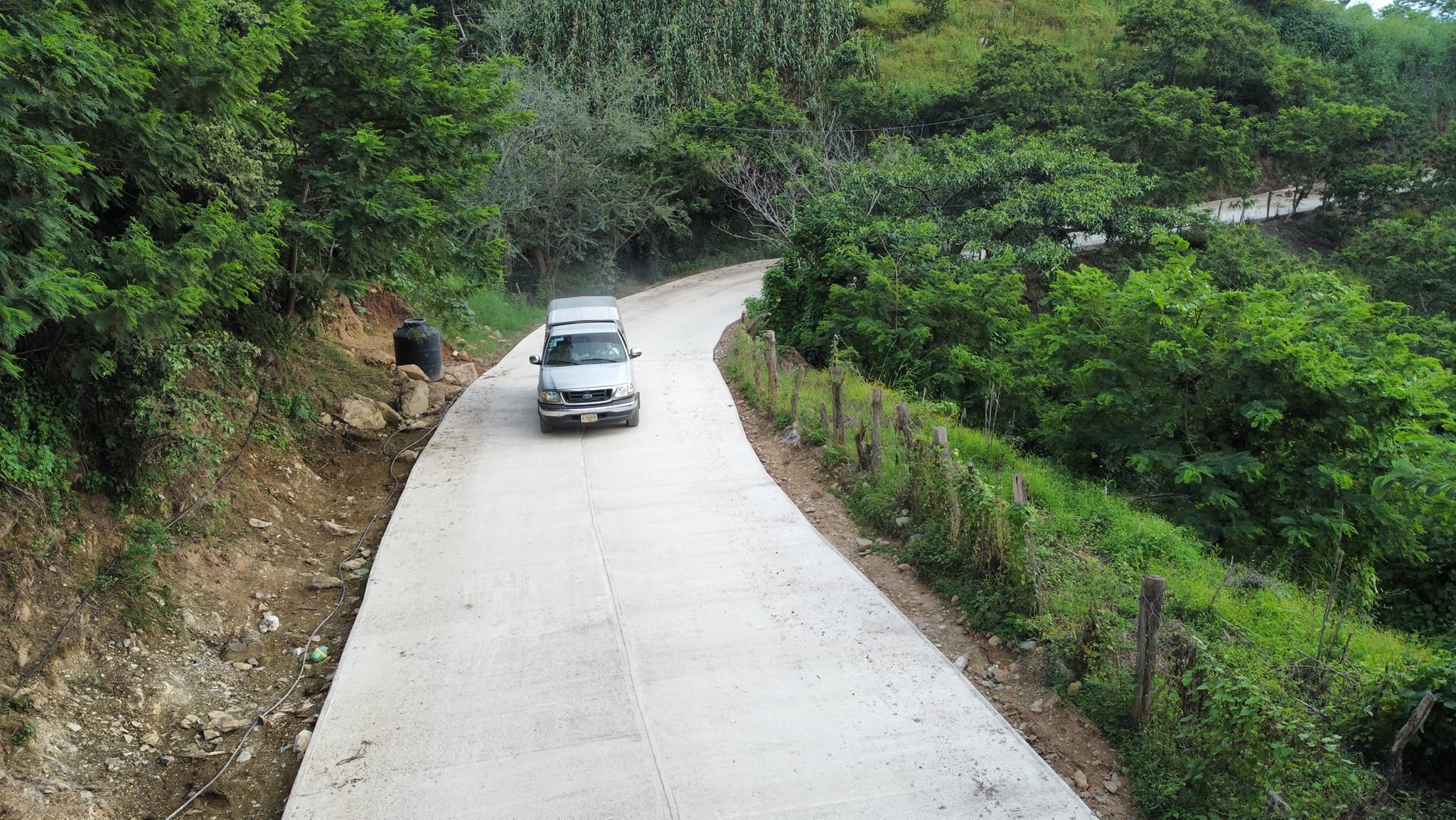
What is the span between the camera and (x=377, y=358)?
17203mm

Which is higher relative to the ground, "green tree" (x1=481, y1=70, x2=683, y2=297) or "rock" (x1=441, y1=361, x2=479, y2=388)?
"green tree" (x1=481, y1=70, x2=683, y2=297)

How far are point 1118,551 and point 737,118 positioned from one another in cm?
2972

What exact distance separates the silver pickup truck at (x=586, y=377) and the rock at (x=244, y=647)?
20.8ft

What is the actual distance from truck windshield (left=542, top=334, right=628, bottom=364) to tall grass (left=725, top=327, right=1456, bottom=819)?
514 cm

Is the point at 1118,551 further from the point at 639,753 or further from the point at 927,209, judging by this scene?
the point at 927,209

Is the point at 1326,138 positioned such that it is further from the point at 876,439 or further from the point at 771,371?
the point at 876,439

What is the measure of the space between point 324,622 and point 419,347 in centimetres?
921

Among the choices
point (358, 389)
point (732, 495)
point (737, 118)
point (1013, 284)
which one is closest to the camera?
point (732, 495)

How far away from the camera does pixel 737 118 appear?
117 feet

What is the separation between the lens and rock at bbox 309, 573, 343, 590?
394 inches

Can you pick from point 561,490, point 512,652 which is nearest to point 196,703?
point 512,652

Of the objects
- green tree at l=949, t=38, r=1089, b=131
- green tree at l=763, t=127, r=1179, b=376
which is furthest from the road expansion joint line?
green tree at l=949, t=38, r=1089, b=131

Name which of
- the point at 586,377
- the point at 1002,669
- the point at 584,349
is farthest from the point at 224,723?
the point at 584,349

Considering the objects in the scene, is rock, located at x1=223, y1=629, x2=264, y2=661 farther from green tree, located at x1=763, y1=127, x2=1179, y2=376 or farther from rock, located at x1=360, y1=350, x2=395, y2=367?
green tree, located at x1=763, y1=127, x2=1179, y2=376
